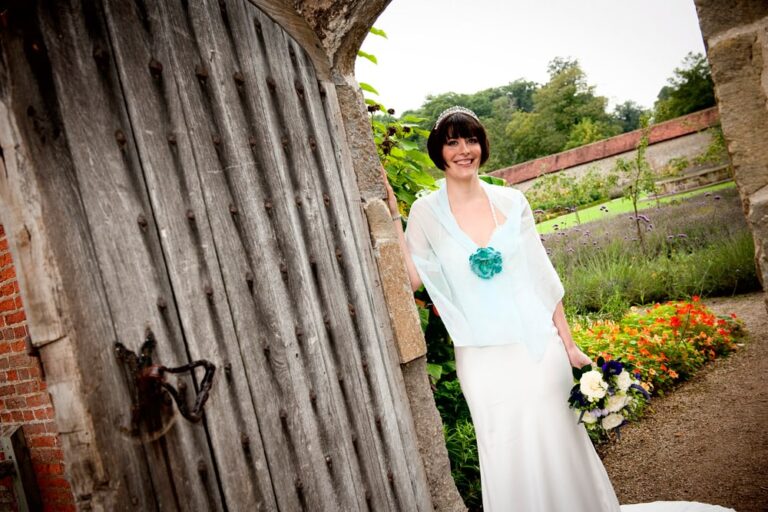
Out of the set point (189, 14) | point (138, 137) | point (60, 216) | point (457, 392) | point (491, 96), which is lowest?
point (457, 392)

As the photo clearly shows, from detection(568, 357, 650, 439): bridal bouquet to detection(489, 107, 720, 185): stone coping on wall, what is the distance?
18770 millimetres

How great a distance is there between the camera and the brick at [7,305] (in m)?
3.42

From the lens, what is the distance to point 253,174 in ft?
5.74

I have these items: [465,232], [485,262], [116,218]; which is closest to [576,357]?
[485,262]

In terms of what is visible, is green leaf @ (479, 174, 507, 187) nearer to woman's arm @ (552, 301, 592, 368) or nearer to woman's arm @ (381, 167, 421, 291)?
woman's arm @ (552, 301, 592, 368)

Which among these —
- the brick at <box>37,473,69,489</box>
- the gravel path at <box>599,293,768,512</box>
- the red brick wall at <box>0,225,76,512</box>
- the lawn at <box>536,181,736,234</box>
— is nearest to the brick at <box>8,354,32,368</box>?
the red brick wall at <box>0,225,76,512</box>

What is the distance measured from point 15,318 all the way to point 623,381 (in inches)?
155

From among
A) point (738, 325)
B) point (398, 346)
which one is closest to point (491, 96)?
point (738, 325)

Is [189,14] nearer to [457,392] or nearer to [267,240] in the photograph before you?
[267,240]

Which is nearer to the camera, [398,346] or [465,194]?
[398,346]

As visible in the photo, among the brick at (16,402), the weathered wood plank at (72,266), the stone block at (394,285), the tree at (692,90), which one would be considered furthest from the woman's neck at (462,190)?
the tree at (692,90)

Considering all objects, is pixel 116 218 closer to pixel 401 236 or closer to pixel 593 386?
pixel 401 236

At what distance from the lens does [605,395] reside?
2.31 meters

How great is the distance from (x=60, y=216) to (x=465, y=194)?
6.23ft
